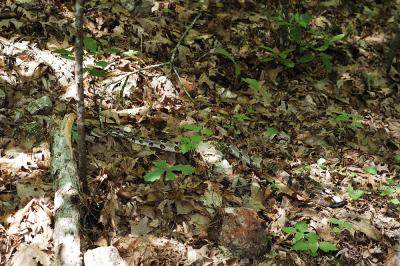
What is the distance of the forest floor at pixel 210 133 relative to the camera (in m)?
3.46

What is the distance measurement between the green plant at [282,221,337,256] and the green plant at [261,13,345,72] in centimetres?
247

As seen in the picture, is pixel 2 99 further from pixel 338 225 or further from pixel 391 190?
pixel 391 190

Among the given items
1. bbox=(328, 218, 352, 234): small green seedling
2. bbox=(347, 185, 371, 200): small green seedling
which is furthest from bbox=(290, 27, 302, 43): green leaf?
bbox=(328, 218, 352, 234): small green seedling

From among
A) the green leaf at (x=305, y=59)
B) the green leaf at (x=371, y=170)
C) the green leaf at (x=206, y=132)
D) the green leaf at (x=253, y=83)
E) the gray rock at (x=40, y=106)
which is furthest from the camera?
the green leaf at (x=305, y=59)

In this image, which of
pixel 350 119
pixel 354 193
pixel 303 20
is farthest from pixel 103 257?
pixel 303 20

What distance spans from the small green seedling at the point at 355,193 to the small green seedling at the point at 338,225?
0.36m

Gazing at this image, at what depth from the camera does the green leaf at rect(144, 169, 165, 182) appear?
141 inches

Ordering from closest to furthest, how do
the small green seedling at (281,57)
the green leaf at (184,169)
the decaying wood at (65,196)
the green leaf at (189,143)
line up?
the decaying wood at (65,196) < the green leaf at (184,169) < the green leaf at (189,143) < the small green seedling at (281,57)

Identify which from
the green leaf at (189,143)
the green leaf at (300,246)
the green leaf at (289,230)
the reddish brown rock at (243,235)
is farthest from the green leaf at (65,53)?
the green leaf at (300,246)

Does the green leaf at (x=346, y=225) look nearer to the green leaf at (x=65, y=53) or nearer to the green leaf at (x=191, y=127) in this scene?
the green leaf at (x=191, y=127)

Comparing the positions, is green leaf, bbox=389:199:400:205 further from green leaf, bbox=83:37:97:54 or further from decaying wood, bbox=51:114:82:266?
green leaf, bbox=83:37:97:54

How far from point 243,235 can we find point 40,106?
213 centimetres

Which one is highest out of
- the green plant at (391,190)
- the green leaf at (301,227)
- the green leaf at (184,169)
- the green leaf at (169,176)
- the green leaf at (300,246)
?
the green leaf at (169,176)

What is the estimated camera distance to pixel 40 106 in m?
4.06
